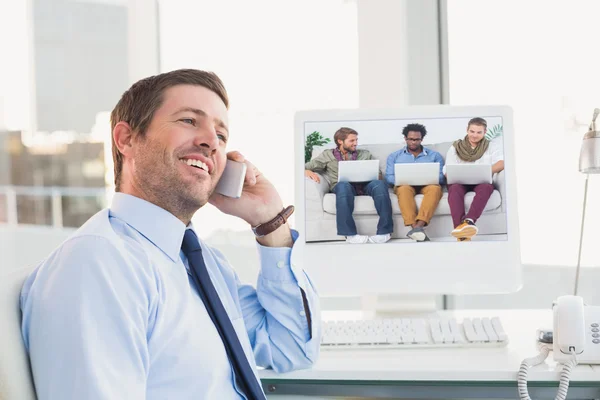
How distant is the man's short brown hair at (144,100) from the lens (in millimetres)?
1289

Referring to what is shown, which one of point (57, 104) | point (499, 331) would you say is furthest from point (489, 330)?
point (57, 104)

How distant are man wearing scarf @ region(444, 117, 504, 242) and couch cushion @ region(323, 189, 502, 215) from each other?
0.01 metres

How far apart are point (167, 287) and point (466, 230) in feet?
2.93

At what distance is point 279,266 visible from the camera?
58.9 inches

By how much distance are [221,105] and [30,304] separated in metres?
0.58

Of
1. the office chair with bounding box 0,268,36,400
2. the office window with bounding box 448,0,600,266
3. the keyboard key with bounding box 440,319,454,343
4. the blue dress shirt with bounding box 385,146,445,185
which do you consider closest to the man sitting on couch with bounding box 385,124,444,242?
the blue dress shirt with bounding box 385,146,445,185

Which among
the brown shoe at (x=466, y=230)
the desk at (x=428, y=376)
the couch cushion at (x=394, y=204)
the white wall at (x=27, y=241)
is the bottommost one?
the desk at (x=428, y=376)

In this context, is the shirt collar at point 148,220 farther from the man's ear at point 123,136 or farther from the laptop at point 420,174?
the laptop at point 420,174

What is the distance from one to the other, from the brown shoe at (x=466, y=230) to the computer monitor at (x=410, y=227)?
1cm

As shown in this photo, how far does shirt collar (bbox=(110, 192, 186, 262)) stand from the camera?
48.3 inches

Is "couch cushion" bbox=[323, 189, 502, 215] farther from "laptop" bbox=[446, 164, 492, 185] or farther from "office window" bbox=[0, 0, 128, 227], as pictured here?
"office window" bbox=[0, 0, 128, 227]

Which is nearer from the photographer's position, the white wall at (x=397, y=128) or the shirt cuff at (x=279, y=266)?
the shirt cuff at (x=279, y=266)

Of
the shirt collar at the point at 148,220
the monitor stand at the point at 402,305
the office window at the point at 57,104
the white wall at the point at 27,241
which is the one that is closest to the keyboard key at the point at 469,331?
the monitor stand at the point at 402,305

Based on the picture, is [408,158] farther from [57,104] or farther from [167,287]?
[57,104]
